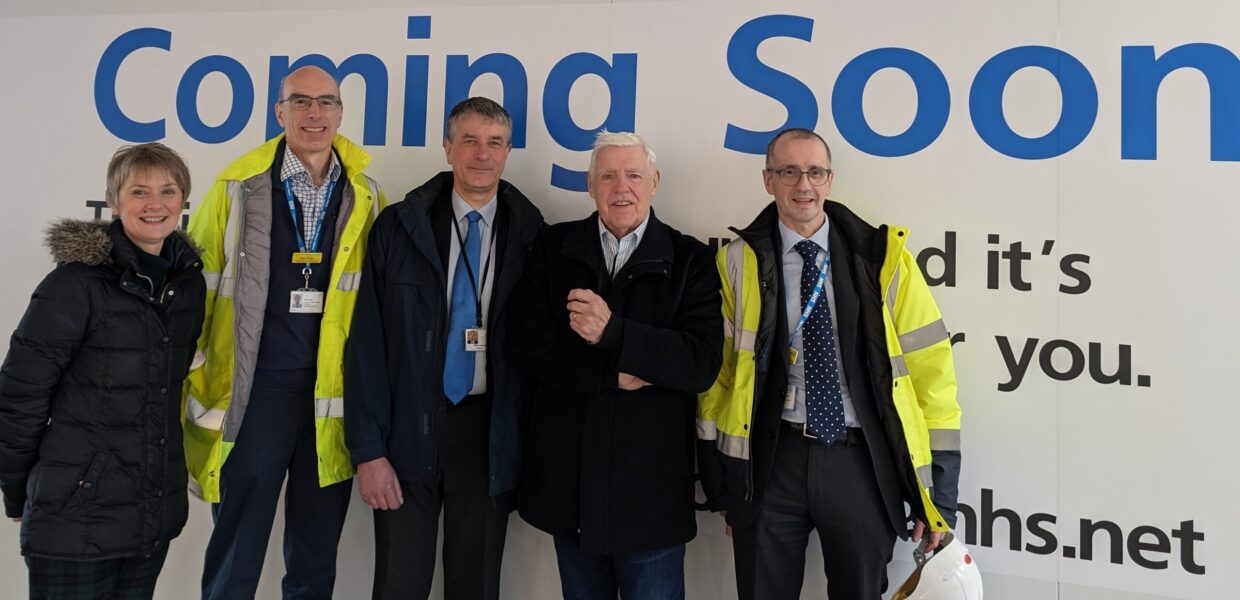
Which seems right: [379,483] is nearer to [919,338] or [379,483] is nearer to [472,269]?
[472,269]

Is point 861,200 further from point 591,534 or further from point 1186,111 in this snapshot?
point 591,534

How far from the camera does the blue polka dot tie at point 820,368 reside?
6.53 feet

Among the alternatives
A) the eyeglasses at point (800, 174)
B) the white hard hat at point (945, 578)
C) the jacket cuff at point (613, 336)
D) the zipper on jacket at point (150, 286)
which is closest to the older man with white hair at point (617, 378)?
the jacket cuff at point (613, 336)

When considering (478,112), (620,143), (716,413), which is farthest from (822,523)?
(478,112)

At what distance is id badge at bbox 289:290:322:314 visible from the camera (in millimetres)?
2170

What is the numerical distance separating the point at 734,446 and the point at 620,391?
0.38 metres

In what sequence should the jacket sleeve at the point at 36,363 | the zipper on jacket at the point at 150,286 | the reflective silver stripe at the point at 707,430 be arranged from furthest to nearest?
the reflective silver stripe at the point at 707,430 < the zipper on jacket at the point at 150,286 < the jacket sleeve at the point at 36,363

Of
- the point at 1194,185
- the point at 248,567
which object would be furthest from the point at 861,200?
the point at 248,567

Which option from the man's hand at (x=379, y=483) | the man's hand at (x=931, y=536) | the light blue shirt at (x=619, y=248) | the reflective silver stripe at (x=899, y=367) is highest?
the light blue shirt at (x=619, y=248)

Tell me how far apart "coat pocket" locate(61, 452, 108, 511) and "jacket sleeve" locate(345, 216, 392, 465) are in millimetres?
596

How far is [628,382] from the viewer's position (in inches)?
76.9

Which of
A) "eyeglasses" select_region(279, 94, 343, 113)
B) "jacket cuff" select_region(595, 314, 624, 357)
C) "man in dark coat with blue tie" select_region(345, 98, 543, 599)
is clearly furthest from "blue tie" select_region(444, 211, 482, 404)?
"eyeglasses" select_region(279, 94, 343, 113)

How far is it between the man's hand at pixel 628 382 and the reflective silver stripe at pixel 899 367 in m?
0.71

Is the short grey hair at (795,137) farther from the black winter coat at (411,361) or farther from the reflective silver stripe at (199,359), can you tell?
the reflective silver stripe at (199,359)
